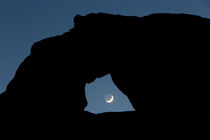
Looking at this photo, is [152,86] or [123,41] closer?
[152,86]

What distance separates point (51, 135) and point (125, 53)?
847cm

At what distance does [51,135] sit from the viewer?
51.0 ft

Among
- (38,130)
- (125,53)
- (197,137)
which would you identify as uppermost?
(125,53)

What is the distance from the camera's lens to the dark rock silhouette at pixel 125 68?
550 inches

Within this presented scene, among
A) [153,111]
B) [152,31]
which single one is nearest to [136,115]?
[153,111]

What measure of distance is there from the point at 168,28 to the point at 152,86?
4.32m

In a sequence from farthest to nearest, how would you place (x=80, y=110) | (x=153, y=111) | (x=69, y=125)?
(x=80, y=110)
(x=69, y=125)
(x=153, y=111)

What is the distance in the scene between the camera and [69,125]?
16.6 m

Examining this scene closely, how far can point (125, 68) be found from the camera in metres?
17.6

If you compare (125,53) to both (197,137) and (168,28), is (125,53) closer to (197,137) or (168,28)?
(168,28)

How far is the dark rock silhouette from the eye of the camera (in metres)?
14.0

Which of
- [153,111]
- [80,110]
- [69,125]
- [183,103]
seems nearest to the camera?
[183,103]

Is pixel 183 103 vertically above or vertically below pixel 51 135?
above

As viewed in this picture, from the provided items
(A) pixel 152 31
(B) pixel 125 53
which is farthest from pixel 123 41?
(A) pixel 152 31
